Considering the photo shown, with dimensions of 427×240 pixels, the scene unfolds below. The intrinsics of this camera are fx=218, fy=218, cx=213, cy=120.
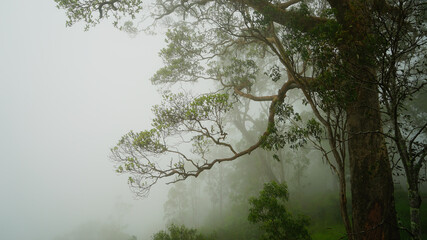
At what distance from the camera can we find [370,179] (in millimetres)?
5461

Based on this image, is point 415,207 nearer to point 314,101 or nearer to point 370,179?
point 370,179

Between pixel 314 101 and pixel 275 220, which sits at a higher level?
pixel 314 101

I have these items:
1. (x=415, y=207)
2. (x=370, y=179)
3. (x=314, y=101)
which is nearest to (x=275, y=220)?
(x=370, y=179)

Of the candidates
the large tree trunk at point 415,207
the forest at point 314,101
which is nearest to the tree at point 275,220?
the forest at point 314,101

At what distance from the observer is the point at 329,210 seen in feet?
53.8

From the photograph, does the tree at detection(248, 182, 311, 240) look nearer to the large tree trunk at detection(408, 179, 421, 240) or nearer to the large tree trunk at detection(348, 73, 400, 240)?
the large tree trunk at detection(348, 73, 400, 240)

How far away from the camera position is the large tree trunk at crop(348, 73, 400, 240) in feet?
17.2

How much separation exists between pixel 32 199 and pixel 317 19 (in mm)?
169647

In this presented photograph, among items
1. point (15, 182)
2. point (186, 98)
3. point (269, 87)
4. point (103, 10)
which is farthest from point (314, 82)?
point (15, 182)

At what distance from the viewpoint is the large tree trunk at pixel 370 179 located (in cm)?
524

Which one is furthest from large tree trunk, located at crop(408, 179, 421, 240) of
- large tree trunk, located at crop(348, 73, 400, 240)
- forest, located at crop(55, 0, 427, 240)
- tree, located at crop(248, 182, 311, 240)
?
tree, located at crop(248, 182, 311, 240)

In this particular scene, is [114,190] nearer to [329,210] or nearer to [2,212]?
[2,212]

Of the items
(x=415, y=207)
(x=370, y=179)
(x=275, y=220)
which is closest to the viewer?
(x=415, y=207)

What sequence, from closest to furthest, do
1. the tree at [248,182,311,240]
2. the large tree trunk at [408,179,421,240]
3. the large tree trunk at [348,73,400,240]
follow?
the large tree trunk at [408,179,421,240]
the large tree trunk at [348,73,400,240]
the tree at [248,182,311,240]
